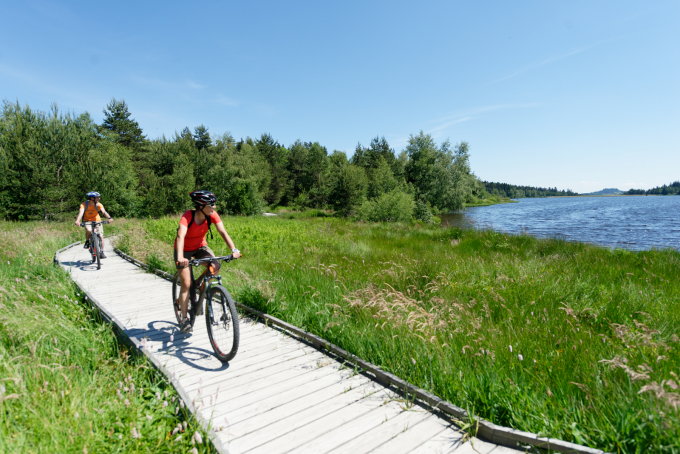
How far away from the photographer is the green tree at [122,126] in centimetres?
4984

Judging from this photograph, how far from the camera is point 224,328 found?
165 inches

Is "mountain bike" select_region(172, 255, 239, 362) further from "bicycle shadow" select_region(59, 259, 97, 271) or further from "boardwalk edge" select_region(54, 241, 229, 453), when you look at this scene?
"bicycle shadow" select_region(59, 259, 97, 271)

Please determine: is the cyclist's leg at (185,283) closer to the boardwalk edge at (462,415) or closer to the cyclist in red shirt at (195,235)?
the cyclist in red shirt at (195,235)

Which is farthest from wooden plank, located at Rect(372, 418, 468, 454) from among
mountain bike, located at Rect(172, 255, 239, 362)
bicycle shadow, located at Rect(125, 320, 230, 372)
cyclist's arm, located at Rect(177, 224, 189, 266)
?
cyclist's arm, located at Rect(177, 224, 189, 266)

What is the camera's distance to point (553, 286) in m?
6.12

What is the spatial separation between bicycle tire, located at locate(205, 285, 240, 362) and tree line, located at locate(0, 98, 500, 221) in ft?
86.9

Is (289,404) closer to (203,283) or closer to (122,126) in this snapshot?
(203,283)

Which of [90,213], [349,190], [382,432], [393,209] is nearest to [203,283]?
[382,432]

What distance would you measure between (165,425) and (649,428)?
3725 millimetres

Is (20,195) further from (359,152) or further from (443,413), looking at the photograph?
(359,152)

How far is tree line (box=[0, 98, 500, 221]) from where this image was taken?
2758 centimetres

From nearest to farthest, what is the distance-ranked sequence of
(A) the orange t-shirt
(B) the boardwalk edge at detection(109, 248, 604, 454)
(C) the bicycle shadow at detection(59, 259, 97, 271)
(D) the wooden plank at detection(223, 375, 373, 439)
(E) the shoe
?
(B) the boardwalk edge at detection(109, 248, 604, 454) < (D) the wooden plank at detection(223, 375, 373, 439) < (E) the shoe < (C) the bicycle shadow at detection(59, 259, 97, 271) < (A) the orange t-shirt

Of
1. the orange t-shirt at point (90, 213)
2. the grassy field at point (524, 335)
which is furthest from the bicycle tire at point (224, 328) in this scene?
the orange t-shirt at point (90, 213)

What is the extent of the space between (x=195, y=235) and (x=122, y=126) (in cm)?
5816
